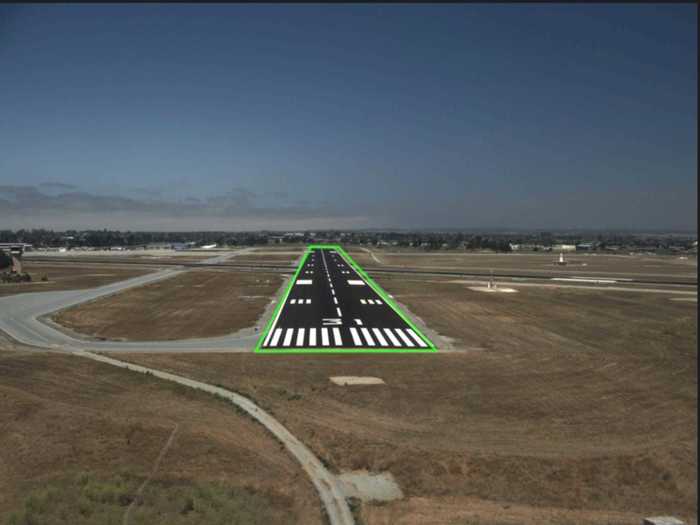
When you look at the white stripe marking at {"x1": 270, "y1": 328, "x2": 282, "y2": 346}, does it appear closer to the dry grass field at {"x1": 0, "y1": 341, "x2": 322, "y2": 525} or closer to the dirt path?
the dirt path

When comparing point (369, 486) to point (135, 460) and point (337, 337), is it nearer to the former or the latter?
point (135, 460)

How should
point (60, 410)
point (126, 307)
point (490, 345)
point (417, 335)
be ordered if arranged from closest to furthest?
point (60, 410), point (490, 345), point (417, 335), point (126, 307)

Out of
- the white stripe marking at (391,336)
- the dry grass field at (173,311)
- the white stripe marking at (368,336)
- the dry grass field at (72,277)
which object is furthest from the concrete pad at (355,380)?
the dry grass field at (72,277)

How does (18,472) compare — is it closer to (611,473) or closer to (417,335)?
(611,473)

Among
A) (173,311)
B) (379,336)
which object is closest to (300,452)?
(379,336)

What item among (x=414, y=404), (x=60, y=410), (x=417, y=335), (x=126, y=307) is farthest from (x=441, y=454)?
(x=126, y=307)

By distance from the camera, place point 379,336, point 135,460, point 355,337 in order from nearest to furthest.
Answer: point 135,460, point 355,337, point 379,336
